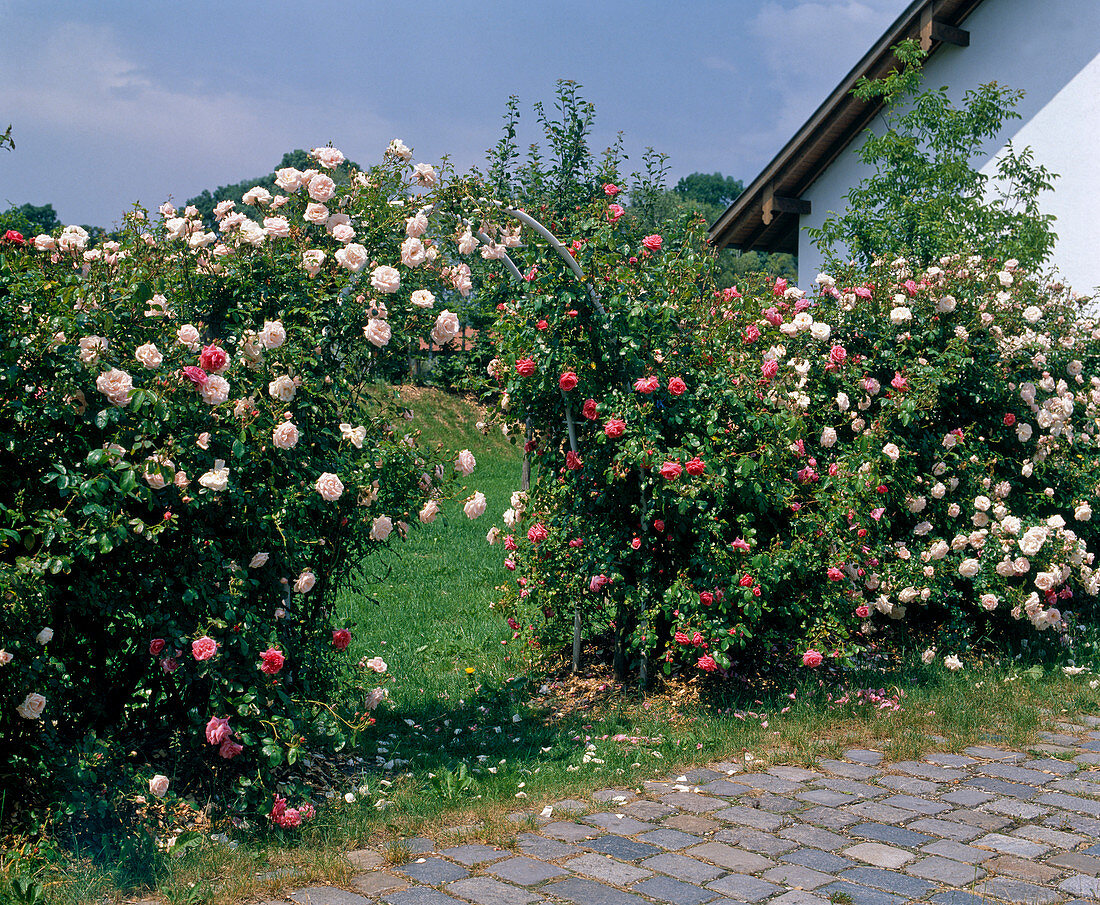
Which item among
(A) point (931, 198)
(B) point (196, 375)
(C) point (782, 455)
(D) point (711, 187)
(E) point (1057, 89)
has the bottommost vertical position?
(C) point (782, 455)

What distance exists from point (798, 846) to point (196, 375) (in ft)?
9.51

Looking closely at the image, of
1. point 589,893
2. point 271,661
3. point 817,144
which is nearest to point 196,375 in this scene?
point 271,661

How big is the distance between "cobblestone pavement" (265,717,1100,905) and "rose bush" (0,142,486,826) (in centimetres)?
87

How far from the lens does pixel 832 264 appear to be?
7.56 m

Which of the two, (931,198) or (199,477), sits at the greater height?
(931,198)

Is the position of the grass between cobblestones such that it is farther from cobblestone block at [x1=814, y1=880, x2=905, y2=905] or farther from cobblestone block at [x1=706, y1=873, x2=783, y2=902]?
cobblestone block at [x1=814, y1=880, x2=905, y2=905]

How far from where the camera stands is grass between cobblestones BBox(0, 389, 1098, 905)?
3338mm

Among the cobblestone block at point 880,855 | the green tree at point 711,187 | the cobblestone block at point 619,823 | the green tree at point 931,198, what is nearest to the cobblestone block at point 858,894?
the cobblestone block at point 880,855

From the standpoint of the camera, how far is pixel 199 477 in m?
3.70

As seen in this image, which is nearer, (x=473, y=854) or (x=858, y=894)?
(x=858, y=894)

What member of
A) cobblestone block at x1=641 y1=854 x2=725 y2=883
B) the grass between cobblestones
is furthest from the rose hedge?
cobblestone block at x1=641 y1=854 x2=725 y2=883

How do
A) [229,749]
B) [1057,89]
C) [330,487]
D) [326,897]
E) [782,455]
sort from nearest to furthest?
[326,897], [229,749], [330,487], [782,455], [1057,89]

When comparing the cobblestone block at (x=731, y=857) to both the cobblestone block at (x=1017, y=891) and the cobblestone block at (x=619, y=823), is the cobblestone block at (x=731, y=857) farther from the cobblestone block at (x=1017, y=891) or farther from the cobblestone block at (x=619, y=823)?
the cobblestone block at (x=1017, y=891)

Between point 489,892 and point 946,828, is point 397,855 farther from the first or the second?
point 946,828
